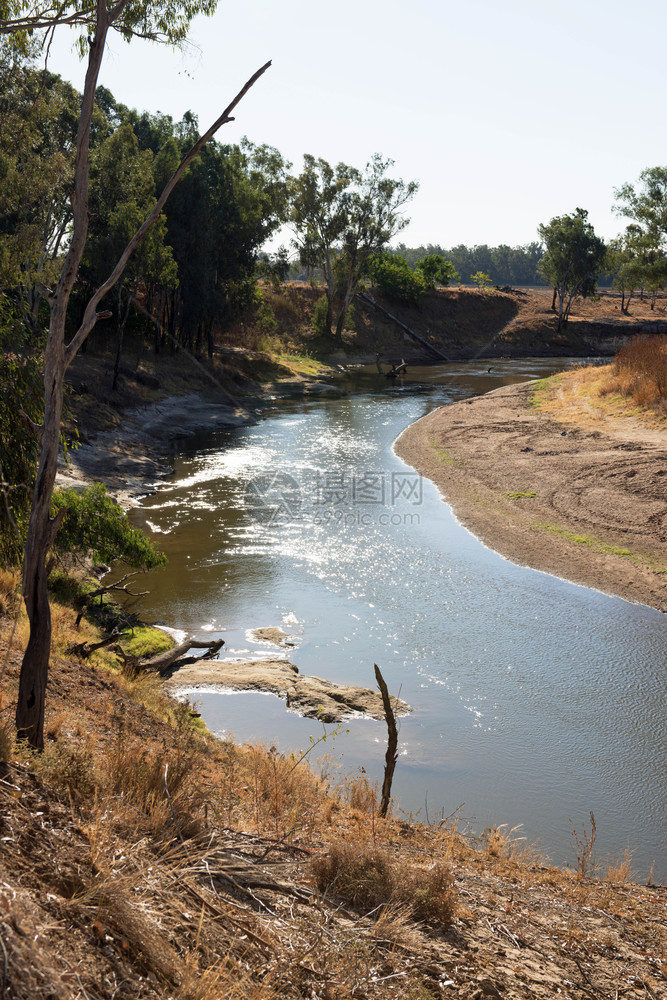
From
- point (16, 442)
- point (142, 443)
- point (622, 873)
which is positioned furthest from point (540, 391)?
point (16, 442)

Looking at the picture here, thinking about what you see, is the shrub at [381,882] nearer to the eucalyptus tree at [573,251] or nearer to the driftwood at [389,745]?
the driftwood at [389,745]

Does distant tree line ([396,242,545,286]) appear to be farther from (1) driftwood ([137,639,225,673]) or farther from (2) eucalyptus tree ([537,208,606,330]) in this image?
(1) driftwood ([137,639,225,673])

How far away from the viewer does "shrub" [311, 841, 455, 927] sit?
18.1 ft

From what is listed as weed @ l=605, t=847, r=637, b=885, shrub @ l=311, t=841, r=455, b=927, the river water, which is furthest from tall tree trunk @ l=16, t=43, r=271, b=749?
weed @ l=605, t=847, r=637, b=885

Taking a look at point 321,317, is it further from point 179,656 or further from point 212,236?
point 179,656

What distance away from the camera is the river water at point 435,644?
9.64m

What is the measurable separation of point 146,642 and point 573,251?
7018cm

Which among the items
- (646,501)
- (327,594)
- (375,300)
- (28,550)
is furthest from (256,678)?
(375,300)

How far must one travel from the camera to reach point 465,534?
20.0 metres

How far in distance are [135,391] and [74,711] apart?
26.6m

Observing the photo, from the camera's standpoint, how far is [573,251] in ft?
238

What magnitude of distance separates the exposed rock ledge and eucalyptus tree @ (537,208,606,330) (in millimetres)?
69630

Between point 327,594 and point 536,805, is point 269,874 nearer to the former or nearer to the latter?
point 536,805

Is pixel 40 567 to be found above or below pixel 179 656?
above
